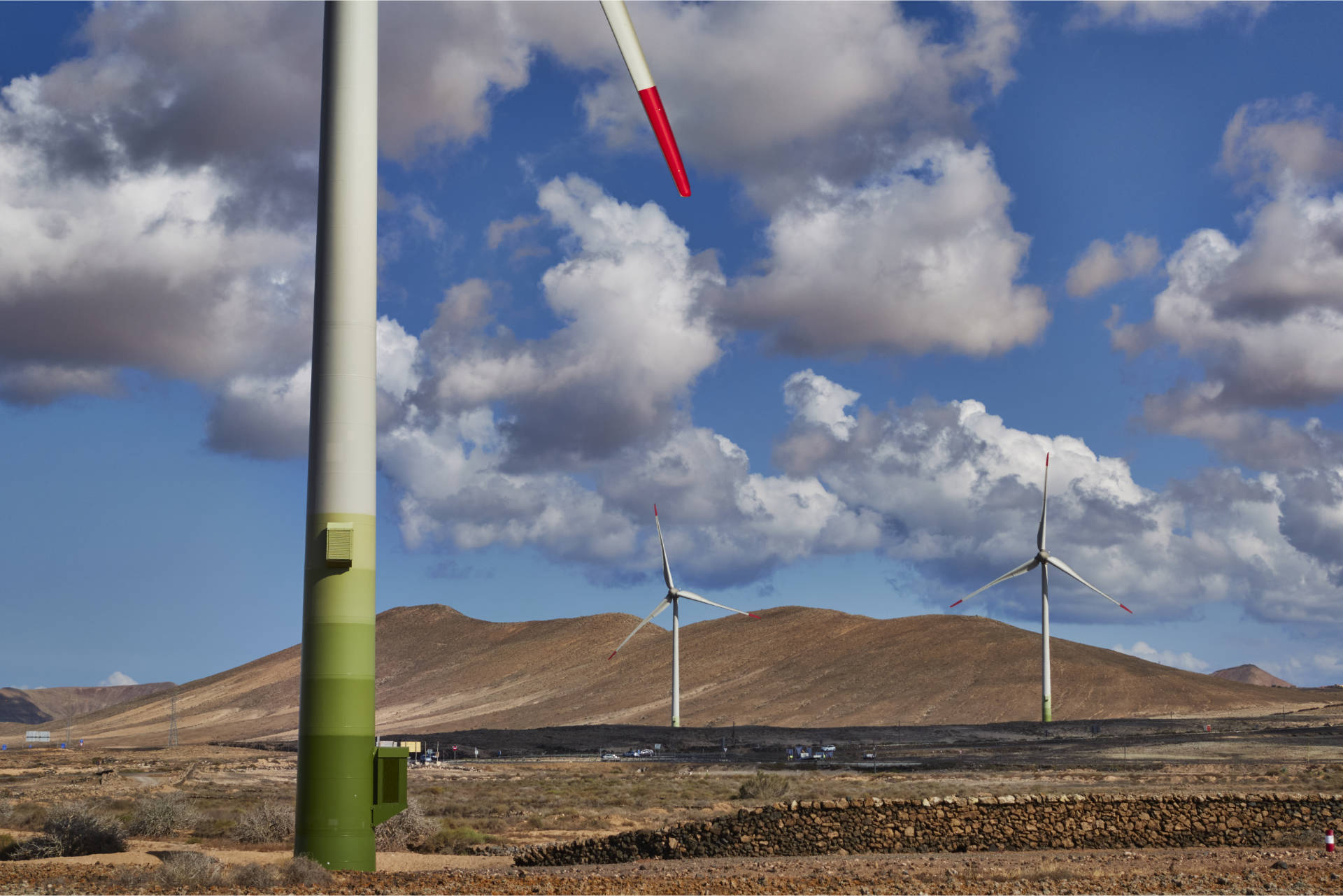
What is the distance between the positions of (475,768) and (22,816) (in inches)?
1694

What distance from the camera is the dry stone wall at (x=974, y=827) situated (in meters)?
27.4

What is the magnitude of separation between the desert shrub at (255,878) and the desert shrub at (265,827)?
11814 millimetres

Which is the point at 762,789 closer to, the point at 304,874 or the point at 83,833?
the point at 83,833

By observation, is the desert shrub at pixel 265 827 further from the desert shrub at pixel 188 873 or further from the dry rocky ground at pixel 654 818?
the desert shrub at pixel 188 873

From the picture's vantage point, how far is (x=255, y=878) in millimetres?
19672

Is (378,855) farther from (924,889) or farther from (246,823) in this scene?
(924,889)

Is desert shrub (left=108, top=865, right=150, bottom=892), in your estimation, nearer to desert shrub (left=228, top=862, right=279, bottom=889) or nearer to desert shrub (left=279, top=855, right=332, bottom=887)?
desert shrub (left=228, top=862, right=279, bottom=889)

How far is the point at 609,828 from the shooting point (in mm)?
38031

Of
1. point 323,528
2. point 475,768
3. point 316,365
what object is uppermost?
point 316,365

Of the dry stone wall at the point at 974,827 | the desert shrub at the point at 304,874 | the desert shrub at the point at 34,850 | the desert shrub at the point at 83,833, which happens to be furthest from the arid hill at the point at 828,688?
the desert shrub at the point at 304,874

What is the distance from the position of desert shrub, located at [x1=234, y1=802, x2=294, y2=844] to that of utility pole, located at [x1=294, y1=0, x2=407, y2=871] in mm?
12600

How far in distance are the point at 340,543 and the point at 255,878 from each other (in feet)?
17.6

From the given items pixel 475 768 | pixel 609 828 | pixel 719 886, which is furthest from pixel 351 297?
pixel 475 768

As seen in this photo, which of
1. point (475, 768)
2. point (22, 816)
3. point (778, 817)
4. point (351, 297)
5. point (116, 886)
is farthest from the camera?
point (475, 768)
